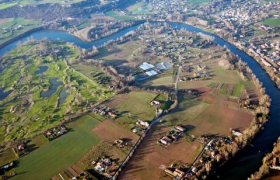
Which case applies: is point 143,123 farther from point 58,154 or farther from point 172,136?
point 58,154

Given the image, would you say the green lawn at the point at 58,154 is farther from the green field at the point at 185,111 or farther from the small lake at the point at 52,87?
the small lake at the point at 52,87

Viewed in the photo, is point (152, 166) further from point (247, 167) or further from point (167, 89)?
point (167, 89)

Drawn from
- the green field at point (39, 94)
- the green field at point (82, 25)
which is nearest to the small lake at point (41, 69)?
the green field at point (39, 94)

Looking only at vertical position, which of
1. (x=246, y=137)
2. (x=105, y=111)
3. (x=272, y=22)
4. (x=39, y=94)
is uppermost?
(x=272, y=22)

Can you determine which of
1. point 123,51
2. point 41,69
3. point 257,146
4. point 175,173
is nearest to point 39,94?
point 41,69

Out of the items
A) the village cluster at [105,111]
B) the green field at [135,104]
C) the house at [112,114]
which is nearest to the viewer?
the green field at [135,104]

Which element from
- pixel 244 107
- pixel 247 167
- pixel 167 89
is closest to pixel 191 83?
pixel 167 89

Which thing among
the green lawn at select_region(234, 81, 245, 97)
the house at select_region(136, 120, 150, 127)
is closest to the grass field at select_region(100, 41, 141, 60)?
the green lawn at select_region(234, 81, 245, 97)

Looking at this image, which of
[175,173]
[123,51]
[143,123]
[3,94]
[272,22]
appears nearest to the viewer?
[175,173]
